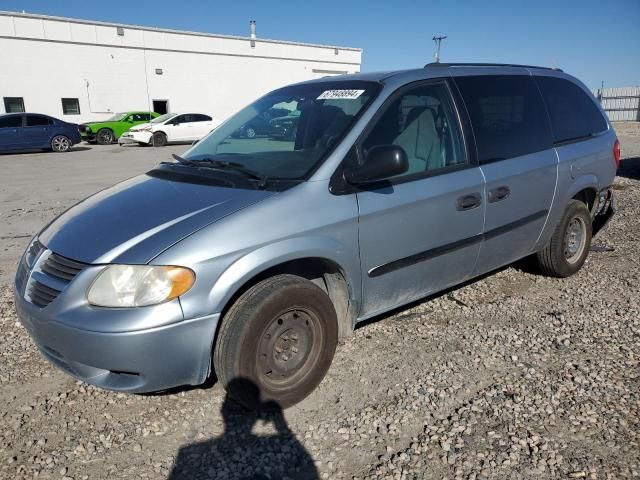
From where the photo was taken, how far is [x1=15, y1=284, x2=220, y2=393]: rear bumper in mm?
2410

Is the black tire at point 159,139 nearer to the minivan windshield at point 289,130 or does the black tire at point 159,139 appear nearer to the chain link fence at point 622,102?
the minivan windshield at point 289,130

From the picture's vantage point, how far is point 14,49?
25.4 m

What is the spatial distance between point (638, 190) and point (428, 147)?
7597 millimetres

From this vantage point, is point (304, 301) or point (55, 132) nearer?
point (304, 301)

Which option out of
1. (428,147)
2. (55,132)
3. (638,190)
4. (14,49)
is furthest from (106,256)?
(14,49)

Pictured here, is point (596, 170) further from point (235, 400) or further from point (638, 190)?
point (638, 190)

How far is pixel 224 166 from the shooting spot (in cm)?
327

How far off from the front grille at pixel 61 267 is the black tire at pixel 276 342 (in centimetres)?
78

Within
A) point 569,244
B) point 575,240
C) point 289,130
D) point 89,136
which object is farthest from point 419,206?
point 89,136

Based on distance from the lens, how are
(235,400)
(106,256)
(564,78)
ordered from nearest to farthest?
1. (106,256)
2. (235,400)
3. (564,78)

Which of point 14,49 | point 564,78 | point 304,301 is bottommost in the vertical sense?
point 304,301

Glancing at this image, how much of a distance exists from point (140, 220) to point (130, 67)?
98.2ft

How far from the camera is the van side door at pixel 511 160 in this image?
3.70 metres

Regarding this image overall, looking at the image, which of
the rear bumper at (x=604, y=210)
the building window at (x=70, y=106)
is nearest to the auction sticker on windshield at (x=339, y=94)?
the rear bumper at (x=604, y=210)
